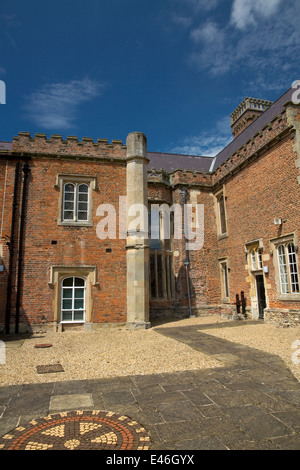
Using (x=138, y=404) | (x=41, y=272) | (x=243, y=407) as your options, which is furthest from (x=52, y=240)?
(x=243, y=407)

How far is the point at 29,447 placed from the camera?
3.15 metres

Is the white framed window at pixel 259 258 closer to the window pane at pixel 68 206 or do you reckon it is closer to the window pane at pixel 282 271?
the window pane at pixel 282 271

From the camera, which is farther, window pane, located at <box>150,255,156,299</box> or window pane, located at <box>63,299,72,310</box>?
window pane, located at <box>150,255,156,299</box>

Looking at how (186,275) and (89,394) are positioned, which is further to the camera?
(186,275)

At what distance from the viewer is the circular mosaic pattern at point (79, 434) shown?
3.17 metres

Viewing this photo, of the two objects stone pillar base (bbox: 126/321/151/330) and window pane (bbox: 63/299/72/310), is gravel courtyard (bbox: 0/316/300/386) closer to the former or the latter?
stone pillar base (bbox: 126/321/151/330)

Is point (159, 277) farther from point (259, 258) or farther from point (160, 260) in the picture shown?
point (259, 258)

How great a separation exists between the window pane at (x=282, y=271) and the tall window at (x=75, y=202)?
27.9 feet

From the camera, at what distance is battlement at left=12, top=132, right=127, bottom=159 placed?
13.6 metres

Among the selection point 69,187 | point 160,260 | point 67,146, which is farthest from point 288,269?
point 67,146

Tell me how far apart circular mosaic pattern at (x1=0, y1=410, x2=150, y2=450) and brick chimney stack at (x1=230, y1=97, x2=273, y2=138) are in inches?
966

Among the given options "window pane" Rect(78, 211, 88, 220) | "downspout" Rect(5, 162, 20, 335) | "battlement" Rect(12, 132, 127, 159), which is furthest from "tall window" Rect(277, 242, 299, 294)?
"downspout" Rect(5, 162, 20, 335)

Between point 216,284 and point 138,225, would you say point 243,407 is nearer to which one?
point 138,225

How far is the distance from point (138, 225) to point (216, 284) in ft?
22.4
